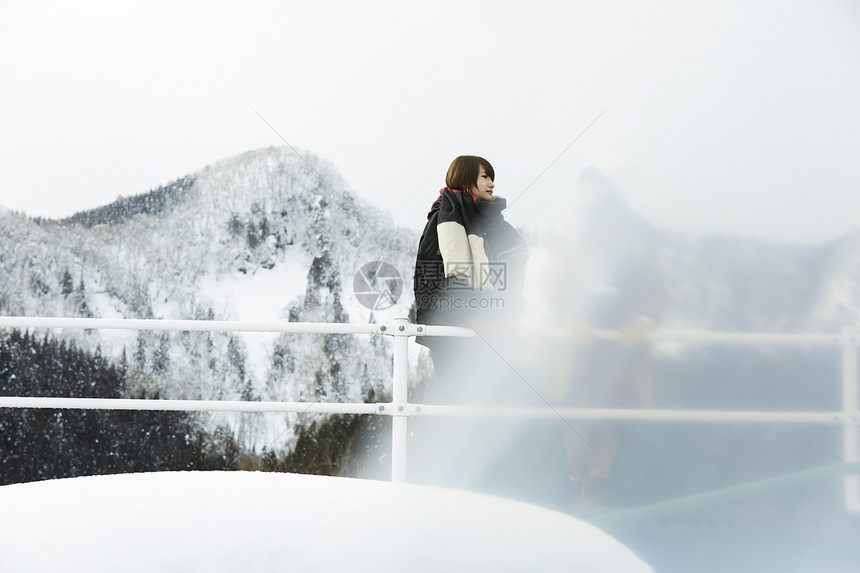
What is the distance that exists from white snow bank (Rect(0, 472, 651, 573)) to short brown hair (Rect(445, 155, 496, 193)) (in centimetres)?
86

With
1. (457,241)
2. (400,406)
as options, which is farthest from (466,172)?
(400,406)

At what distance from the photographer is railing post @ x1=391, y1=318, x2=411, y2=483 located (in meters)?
1.09

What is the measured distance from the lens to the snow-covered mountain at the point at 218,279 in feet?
18.3

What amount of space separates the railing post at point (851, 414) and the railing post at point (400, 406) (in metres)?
0.83

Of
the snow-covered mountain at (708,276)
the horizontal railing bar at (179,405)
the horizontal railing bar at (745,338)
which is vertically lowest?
the horizontal railing bar at (179,405)

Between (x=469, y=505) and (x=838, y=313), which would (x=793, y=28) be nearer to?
(x=838, y=313)

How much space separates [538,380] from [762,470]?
0.13 meters

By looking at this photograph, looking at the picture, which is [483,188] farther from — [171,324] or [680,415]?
[680,415]

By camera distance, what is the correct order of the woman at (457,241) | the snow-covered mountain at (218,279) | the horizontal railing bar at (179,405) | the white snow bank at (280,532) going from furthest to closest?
the snow-covered mountain at (218,279) < the horizontal railing bar at (179,405) < the woman at (457,241) < the white snow bank at (280,532)

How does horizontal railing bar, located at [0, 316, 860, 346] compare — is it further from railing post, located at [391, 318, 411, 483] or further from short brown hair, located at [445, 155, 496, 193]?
short brown hair, located at [445, 155, 496, 193]

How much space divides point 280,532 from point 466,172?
919mm

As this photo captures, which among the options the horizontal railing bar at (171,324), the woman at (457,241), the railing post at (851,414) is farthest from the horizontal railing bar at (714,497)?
the horizontal railing bar at (171,324)

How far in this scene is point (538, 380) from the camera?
1.25ft

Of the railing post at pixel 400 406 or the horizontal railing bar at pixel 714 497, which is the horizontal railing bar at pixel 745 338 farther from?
the railing post at pixel 400 406
